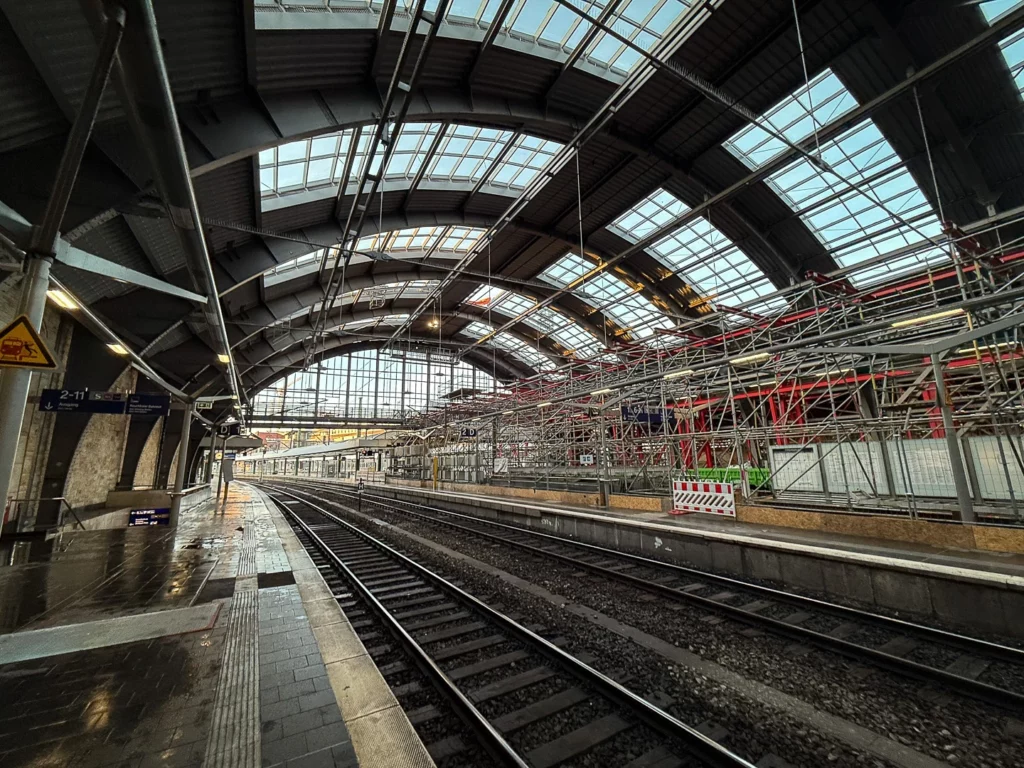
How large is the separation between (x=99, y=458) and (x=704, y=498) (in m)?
20.5

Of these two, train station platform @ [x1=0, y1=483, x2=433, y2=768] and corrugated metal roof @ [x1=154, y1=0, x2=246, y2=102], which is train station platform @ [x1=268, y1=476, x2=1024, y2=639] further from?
corrugated metal roof @ [x1=154, y1=0, x2=246, y2=102]

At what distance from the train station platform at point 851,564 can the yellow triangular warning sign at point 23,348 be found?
1033 cm

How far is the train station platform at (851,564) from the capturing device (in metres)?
5.43

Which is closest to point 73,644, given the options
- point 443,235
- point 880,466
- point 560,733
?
point 560,733

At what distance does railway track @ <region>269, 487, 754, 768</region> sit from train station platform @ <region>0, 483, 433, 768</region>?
1.71 ft

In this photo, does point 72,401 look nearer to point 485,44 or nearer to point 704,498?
point 485,44

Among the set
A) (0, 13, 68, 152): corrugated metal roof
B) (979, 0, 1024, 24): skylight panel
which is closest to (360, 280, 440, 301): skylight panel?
(0, 13, 68, 152): corrugated metal roof

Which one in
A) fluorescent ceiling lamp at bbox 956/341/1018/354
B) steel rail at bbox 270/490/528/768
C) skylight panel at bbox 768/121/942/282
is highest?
skylight panel at bbox 768/121/942/282

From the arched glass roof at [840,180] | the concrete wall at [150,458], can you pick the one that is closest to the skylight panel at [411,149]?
the arched glass roof at [840,180]

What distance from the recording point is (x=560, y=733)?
3307mm

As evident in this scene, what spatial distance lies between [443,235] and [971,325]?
2014 cm

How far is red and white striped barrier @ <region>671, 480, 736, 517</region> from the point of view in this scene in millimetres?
10445

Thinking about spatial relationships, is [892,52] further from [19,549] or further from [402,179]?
[19,549]

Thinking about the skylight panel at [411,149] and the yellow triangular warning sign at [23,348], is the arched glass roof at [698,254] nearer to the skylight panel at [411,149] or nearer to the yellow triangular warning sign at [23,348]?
the skylight panel at [411,149]
